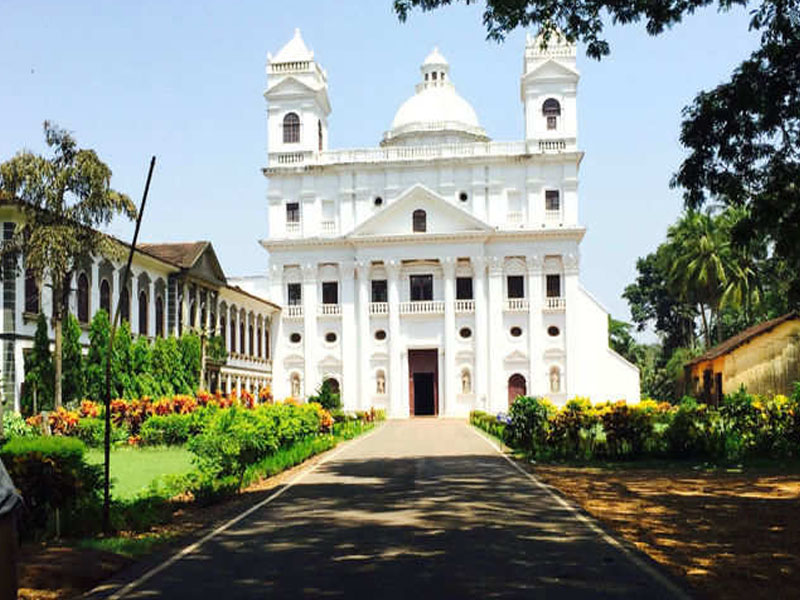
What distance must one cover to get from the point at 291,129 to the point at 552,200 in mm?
17204

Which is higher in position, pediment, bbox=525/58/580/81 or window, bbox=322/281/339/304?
pediment, bbox=525/58/580/81

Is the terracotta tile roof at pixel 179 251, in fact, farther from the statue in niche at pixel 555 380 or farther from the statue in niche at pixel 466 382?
the statue in niche at pixel 555 380

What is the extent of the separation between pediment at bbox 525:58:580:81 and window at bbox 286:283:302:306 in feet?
64.2

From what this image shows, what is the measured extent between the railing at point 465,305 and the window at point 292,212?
1161cm

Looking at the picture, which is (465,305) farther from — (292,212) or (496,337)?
(292,212)

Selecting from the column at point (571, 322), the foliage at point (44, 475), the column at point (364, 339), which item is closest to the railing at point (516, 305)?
the column at point (571, 322)

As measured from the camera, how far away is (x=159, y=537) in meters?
11.2

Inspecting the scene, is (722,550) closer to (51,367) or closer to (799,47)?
(799,47)

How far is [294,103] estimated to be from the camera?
61.4 metres

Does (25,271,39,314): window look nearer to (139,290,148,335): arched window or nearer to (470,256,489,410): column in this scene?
(139,290,148,335): arched window

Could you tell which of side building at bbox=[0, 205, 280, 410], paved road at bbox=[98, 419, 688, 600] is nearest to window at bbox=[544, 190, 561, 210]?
side building at bbox=[0, 205, 280, 410]

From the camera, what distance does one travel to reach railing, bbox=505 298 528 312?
58125 mm

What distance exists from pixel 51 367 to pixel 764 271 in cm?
4368

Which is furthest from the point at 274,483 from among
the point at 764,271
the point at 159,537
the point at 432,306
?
the point at 764,271
